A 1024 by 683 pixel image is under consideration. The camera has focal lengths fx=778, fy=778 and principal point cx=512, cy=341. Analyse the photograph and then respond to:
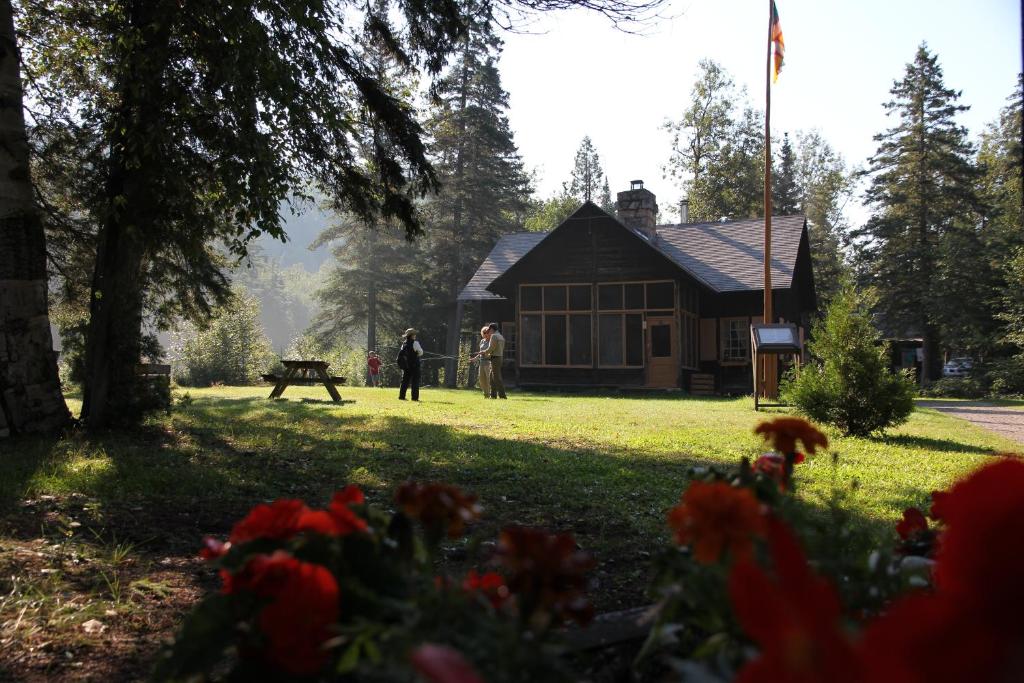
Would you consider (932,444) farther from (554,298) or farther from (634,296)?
(554,298)

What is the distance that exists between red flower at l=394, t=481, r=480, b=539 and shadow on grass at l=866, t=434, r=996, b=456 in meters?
10.1

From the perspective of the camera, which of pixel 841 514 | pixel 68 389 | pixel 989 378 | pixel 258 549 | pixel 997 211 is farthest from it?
pixel 997 211

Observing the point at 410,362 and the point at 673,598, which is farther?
the point at 410,362

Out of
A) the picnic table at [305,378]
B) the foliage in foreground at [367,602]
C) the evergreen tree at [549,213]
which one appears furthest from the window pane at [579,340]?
the evergreen tree at [549,213]

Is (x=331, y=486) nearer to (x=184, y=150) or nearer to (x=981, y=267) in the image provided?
(x=184, y=150)

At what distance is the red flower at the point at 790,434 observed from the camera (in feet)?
6.07

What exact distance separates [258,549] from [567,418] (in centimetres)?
1219

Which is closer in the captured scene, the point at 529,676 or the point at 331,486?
the point at 529,676

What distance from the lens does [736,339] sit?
28609 millimetres

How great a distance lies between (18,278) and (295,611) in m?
8.16

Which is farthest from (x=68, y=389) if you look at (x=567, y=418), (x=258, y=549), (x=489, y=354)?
(x=258, y=549)

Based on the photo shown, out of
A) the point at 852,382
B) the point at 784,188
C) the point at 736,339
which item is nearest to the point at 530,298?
the point at 736,339

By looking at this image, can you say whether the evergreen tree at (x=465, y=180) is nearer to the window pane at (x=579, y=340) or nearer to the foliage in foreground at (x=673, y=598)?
the window pane at (x=579, y=340)

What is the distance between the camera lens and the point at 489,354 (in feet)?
63.5
